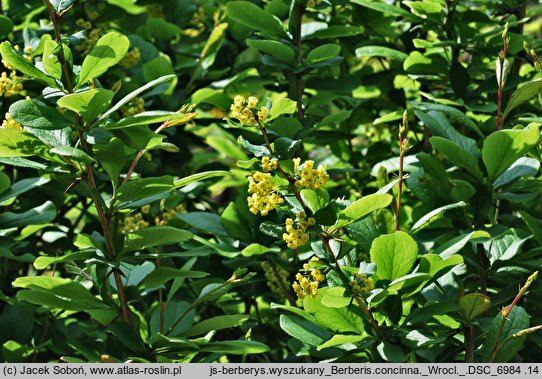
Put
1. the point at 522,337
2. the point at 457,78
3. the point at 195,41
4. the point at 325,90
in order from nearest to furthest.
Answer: the point at 522,337 < the point at 457,78 < the point at 325,90 < the point at 195,41

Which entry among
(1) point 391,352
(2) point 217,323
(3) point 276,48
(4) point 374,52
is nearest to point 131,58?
(3) point 276,48

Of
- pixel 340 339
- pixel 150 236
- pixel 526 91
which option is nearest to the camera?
pixel 340 339

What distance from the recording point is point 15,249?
2018 mm

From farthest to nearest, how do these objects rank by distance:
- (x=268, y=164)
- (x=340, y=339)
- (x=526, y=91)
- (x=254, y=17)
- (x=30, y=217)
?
(x=254, y=17), (x=30, y=217), (x=526, y=91), (x=340, y=339), (x=268, y=164)

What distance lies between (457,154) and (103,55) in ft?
2.24

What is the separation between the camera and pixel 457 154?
1.53m

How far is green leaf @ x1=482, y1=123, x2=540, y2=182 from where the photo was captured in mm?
1446

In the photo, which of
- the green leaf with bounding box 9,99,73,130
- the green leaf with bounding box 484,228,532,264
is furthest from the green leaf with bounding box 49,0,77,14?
the green leaf with bounding box 484,228,532,264

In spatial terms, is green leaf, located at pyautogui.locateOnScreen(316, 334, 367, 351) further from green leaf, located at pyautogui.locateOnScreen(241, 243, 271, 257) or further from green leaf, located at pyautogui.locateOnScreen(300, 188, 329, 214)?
green leaf, located at pyautogui.locateOnScreen(241, 243, 271, 257)

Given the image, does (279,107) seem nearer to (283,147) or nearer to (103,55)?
(283,147)

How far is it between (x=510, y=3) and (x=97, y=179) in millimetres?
1151

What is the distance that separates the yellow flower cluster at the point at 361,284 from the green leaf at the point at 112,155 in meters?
0.45
